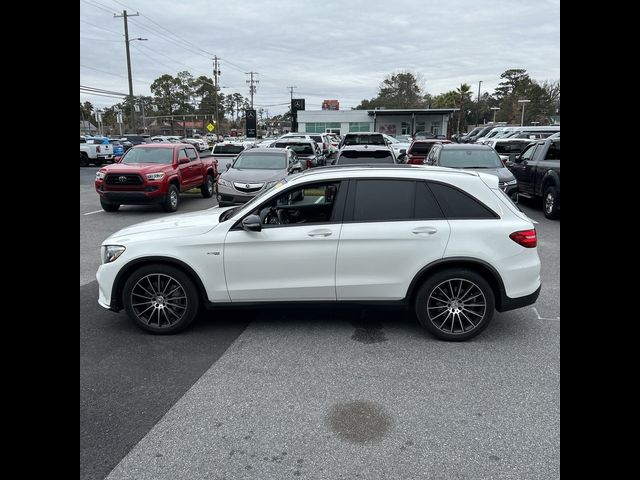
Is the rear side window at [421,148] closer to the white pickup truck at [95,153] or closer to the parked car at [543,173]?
the parked car at [543,173]

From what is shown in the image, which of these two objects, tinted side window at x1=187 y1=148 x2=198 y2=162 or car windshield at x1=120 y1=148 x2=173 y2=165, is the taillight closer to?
car windshield at x1=120 y1=148 x2=173 y2=165

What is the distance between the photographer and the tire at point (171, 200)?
13832 millimetres

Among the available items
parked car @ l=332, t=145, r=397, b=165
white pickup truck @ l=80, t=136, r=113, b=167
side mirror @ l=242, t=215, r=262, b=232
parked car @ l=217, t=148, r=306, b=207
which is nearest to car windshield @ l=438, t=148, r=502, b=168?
parked car @ l=332, t=145, r=397, b=165

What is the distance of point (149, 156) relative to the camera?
14.7m

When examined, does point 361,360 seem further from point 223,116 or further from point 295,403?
point 223,116

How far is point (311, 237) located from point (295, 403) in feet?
5.57

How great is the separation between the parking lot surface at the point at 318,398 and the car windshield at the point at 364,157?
716 centimetres

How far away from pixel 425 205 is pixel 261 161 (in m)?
→ 10.1

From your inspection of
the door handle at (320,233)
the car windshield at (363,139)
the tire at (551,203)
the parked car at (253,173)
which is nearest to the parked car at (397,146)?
the car windshield at (363,139)

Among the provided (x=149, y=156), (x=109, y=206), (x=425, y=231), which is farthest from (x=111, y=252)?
(x=149, y=156)

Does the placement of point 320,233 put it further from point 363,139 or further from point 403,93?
point 403,93

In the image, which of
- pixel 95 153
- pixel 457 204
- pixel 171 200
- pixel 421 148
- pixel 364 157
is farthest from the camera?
pixel 95 153

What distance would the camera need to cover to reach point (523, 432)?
A: 343 centimetres
